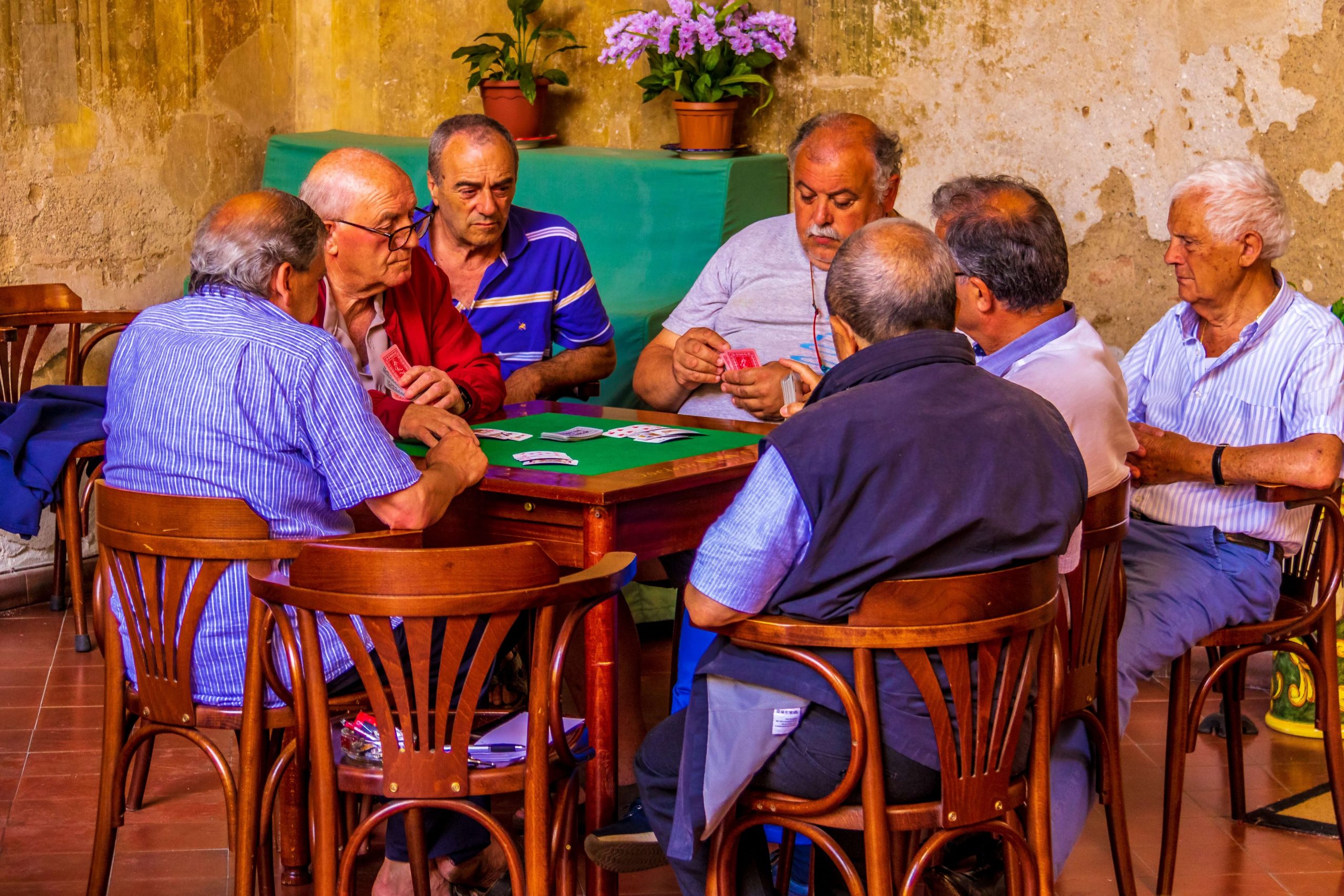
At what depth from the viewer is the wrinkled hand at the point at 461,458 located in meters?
2.85

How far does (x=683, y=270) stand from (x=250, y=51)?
2.31 metres

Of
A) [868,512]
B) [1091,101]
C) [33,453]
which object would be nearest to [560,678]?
[868,512]

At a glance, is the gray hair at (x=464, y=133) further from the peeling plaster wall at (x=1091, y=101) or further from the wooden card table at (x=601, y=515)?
the peeling plaster wall at (x=1091, y=101)

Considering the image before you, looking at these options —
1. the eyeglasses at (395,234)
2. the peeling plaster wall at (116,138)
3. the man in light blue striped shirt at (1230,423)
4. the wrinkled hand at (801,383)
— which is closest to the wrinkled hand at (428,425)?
the eyeglasses at (395,234)

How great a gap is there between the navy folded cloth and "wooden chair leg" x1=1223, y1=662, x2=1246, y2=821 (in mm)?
3354

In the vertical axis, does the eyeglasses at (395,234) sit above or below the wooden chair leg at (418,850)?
above

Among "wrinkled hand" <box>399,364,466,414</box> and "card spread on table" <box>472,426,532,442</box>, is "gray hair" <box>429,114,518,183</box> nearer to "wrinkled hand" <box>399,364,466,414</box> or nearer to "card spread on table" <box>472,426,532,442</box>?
"wrinkled hand" <box>399,364,466,414</box>

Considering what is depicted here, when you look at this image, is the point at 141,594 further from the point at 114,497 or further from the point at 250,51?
the point at 250,51

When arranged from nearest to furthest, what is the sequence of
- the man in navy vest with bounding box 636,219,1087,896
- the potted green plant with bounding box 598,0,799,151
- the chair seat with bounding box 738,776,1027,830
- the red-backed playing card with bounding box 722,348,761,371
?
the man in navy vest with bounding box 636,219,1087,896 < the chair seat with bounding box 738,776,1027,830 < the red-backed playing card with bounding box 722,348,761,371 < the potted green plant with bounding box 598,0,799,151

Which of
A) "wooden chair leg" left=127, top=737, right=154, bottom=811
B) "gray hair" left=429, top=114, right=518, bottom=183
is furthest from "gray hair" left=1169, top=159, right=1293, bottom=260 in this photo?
"wooden chair leg" left=127, top=737, right=154, bottom=811

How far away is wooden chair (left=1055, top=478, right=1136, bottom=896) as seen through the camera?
111 inches

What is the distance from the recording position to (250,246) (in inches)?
109

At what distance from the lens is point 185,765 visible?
4016mm

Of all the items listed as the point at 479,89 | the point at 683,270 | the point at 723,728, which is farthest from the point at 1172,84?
the point at 723,728
